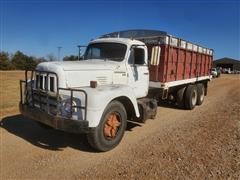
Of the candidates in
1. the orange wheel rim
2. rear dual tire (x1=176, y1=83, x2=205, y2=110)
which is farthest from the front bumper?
rear dual tire (x1=176, y1=83, x2=205, y2=110)

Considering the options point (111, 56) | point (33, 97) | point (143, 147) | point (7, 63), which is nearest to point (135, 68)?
point (111, 56)

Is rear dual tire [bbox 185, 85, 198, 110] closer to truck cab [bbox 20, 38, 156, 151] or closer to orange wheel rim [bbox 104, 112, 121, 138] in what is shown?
truck cab [bbox 20, 38, 156, 151]

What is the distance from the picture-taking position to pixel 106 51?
773 cm

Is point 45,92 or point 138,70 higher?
point 138,70

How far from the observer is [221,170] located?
5.33 m

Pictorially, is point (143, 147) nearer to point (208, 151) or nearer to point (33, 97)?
point (208, 151)

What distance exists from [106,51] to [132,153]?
2872mm

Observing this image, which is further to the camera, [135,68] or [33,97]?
[135,68]

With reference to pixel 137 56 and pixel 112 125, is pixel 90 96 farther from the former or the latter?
pixel 137 56

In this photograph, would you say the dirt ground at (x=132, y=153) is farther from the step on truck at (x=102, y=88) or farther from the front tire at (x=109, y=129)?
the step on truck at (x=102, y=88)

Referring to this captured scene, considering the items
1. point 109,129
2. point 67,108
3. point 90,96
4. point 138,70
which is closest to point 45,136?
point 67,108

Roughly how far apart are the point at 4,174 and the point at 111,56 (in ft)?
12.6

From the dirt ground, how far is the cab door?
1.11 m

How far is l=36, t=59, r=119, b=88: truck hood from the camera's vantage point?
19.5ft
